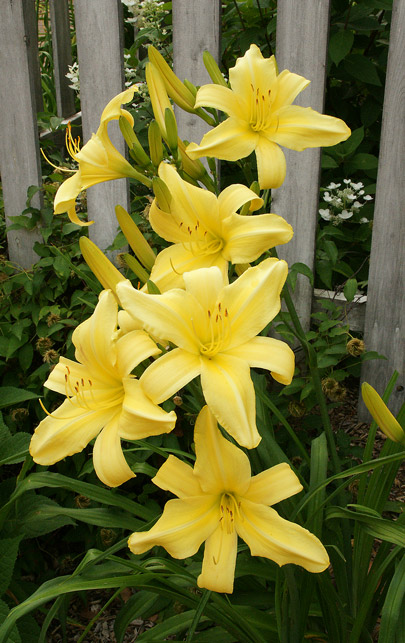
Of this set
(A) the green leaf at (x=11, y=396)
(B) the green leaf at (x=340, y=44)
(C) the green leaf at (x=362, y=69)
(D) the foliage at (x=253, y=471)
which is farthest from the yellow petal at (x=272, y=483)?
(C) the green leaf at (x=362, y=69)

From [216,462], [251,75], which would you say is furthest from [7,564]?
[251,75]

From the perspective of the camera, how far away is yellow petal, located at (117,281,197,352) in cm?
96

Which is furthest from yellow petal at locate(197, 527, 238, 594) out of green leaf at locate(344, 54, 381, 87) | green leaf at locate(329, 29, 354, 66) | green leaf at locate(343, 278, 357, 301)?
green leaf at locate(344, 54, 381, 87)

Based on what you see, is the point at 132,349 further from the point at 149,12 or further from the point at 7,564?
the point at 149,12

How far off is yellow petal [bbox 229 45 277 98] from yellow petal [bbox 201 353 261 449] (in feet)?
1.87

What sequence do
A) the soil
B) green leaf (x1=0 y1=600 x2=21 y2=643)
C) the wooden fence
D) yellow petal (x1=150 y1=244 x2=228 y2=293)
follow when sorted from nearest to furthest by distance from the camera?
yellow petal (x1=150 y1=244 x2=228 y2=293) → green leaf (x1=0 y1=600 x2=21 y2=643) → the soil → the wooden fence

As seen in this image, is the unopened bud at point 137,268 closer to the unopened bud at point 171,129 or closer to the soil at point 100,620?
the unopened bud at point 171,129

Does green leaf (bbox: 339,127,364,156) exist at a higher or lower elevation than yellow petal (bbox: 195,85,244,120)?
lower

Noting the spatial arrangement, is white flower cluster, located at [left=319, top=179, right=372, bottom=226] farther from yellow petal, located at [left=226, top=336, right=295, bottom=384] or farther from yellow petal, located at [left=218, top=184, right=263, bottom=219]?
yellow petal, located at [left=226, top=336, right=295, bottom=384]

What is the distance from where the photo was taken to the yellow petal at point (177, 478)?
1081 mm

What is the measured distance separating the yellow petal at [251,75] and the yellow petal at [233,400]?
57cm

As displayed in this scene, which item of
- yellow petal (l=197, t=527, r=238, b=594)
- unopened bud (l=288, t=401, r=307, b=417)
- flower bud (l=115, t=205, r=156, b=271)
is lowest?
unopened bud (l=288, t=401, r=307, b=417)

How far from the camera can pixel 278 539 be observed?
A: 105cm

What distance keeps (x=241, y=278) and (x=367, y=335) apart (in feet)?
4.23
